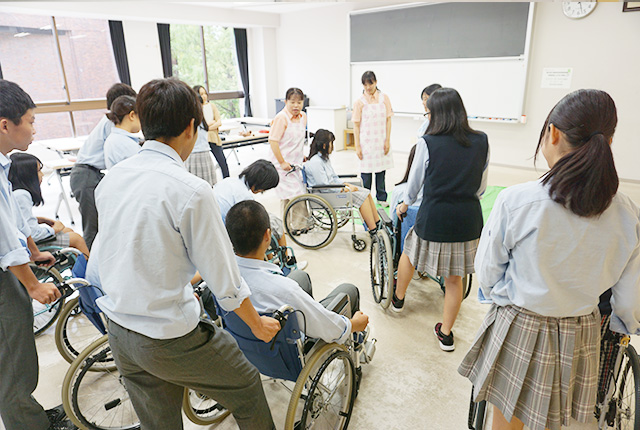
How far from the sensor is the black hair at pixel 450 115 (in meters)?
1.82

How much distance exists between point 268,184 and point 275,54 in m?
8.21

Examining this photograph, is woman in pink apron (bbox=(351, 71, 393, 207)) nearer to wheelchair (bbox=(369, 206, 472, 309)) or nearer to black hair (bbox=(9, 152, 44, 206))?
wheelchair (bbox=(369, 206, 472, 309))

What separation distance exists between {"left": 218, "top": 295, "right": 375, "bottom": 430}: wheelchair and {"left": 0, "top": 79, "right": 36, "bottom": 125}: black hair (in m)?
1.06

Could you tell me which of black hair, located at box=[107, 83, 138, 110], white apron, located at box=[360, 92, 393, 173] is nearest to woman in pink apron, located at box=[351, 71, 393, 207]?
white apron, located at box=[360, 92, 393, 173]

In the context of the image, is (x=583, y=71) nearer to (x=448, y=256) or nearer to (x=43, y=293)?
(x=448, y=256)

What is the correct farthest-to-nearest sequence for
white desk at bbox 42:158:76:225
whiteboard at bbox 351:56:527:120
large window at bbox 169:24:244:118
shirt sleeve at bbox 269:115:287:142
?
large window at bbox 169:24:244:118, whiteboard at bbox 351:56:527:120, white desk at bbox 42:158:76:225, shirt sleeve at bbox 269:115:287:142

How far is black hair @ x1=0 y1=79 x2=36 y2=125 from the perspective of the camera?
1426 mm

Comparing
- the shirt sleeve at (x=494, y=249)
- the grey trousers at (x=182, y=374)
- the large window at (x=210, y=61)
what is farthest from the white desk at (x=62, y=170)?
the large window at (x=210, y=61)

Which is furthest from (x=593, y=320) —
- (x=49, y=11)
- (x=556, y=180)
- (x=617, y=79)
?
(x=49, y=11)

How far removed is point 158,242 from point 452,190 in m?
1.42

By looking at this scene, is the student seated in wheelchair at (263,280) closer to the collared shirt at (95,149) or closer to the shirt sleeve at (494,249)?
the shirt sleeve at (494,249)

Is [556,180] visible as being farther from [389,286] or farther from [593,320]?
[389,286]

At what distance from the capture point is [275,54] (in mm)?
9734

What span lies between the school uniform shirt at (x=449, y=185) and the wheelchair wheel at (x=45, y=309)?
2.07 meters
